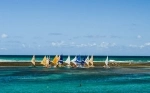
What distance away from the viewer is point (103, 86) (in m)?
68.2

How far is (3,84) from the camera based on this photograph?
6938 cm

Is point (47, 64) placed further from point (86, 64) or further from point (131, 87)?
point (131, 87)

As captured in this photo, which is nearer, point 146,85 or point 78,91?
point 78,91

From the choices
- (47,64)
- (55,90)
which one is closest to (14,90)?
(55,90)

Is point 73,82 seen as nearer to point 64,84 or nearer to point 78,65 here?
point 64,84

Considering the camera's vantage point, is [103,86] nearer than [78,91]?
No

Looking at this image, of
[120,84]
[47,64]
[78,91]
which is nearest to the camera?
[78,91]

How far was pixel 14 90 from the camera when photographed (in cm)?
6212

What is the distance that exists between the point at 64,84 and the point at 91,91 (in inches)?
380

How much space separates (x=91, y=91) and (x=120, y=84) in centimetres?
1144

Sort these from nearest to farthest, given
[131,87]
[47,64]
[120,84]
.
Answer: [131,87]
[120,84]
[47,64]

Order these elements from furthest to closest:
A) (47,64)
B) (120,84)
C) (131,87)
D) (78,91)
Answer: (47,64), (120,84), (131,87), (78,91)

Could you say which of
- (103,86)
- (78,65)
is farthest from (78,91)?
(78,65)

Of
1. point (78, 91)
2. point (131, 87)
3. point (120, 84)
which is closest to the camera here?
point (78, 91)
